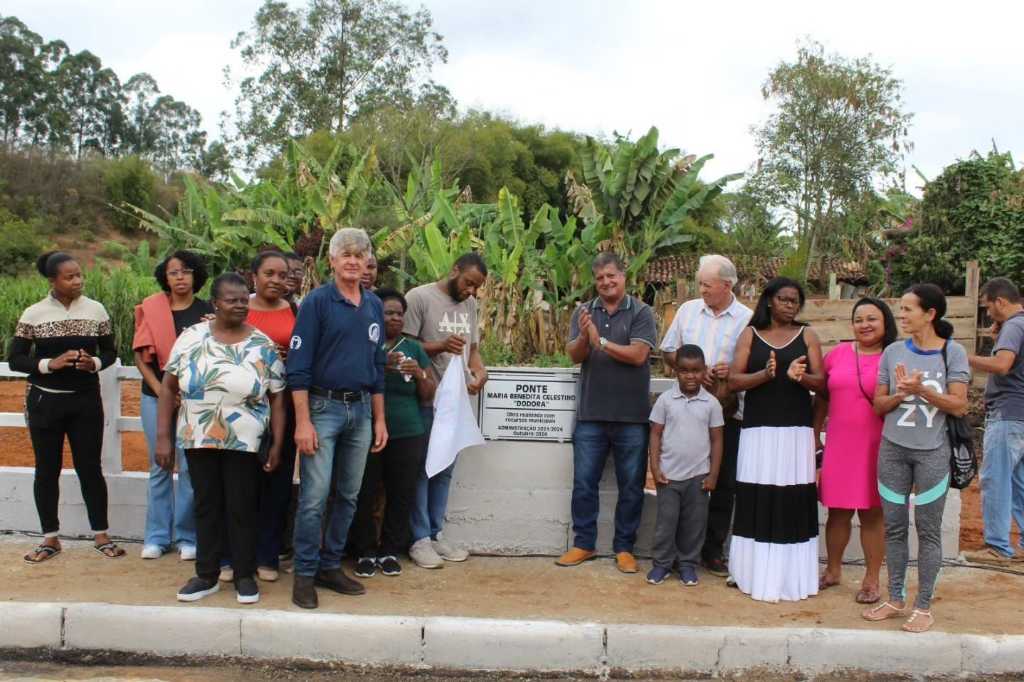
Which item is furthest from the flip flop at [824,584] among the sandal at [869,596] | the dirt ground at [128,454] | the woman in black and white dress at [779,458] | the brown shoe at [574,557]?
the dirt ground at [128,454]

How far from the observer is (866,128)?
21.8 metres

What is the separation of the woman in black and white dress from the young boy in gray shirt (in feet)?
0.73

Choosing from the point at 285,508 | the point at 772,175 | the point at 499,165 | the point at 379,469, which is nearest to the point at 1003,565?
the point at 379,469

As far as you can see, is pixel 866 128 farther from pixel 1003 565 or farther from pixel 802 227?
pixel 1003 565

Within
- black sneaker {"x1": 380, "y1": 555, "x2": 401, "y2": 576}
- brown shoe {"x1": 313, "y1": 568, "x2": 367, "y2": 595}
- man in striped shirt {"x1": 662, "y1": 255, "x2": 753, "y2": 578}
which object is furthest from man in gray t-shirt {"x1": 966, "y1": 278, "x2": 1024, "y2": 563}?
brown shoe {"x1": 313, "y1": 568, "x2": 367, "y2": 595}

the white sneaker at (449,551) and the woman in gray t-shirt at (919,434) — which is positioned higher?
the woman in gray t-shirt at (919,434)

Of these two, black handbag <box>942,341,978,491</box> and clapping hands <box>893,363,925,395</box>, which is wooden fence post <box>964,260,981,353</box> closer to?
black handbag <box>942,341,978,491</box>

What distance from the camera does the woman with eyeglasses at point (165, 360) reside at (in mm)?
5270

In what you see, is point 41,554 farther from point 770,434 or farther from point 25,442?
point 25,442

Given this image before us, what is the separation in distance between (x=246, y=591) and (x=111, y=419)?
1973mm

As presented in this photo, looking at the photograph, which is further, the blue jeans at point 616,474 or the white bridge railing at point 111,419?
the white bridge railing at point 111,419

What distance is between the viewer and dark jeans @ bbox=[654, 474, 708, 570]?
17.3 feet

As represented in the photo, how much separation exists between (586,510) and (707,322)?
4.48ft

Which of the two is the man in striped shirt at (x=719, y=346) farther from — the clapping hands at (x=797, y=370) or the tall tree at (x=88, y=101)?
the tall tree at (x=88, y=101)
